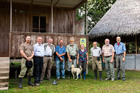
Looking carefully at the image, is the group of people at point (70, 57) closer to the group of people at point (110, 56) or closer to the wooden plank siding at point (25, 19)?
the group of people at point (110, 56)

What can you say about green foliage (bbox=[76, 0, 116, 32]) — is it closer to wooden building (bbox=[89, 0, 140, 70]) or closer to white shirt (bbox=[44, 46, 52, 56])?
wooden building (bbox=[89, 0, 140, 70])

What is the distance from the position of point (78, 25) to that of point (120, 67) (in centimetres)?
430

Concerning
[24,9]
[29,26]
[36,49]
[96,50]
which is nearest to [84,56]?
[96,50]

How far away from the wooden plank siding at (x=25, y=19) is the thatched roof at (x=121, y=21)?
251cm

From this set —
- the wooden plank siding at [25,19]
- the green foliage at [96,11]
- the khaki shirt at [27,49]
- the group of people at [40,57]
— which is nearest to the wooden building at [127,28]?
the wooden plank siding at [25,19]

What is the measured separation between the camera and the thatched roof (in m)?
11.1

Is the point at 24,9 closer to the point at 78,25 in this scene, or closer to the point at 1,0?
the point at 1,0

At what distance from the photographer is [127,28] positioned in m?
11.1

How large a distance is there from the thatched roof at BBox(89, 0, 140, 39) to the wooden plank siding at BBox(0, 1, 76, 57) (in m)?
2.51

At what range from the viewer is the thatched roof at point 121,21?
11109 mm

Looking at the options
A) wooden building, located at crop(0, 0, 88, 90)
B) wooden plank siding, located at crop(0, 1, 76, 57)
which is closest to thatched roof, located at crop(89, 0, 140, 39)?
wooden building, located at crop(0, 0, 88, 90)

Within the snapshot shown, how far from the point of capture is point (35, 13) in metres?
10.8

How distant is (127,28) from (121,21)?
3.15 feet

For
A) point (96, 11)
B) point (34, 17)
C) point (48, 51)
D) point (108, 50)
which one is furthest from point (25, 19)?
point (96, 11)
